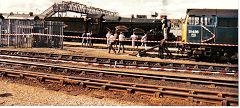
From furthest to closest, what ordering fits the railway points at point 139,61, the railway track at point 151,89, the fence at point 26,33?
the fence at point 26,33
the railway points at point 139,61
the railway track at point 151,89

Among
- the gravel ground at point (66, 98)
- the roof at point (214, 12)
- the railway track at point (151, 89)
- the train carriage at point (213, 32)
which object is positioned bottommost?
the gravel ground at point (66, 98)

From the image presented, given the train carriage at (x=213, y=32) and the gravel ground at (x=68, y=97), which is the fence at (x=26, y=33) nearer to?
the train carriage at (x=213, y=32)

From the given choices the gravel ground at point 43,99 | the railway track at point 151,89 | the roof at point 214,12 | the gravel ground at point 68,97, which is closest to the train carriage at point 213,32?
the roof at point 214,12

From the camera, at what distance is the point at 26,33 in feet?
59.6

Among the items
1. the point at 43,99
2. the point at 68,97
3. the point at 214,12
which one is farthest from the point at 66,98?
the point at 214,12

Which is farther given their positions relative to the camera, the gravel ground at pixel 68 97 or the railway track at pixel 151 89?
the railway track at pixel 151 89

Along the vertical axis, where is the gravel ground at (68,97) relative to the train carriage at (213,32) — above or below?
below

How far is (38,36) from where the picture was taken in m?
18.3

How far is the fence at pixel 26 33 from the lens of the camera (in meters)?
18.0

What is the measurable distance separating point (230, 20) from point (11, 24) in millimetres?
16410

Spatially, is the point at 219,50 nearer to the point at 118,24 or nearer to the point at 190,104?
the point at 190,104

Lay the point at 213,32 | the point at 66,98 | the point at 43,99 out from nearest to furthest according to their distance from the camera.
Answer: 1. the point at 43,99
2. the point at 66,98
3. the point at 213,32

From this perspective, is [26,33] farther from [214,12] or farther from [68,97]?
[214,12]

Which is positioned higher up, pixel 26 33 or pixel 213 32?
pixel 26 33
